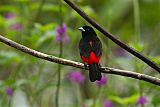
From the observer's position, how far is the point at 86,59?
2879 mm

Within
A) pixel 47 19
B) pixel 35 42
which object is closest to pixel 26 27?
pixel 35 42

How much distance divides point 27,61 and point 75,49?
801 millimetres

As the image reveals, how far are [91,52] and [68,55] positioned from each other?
55.9 inches

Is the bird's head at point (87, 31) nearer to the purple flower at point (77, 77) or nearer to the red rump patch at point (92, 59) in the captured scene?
the red rump patch at point (92, 59)

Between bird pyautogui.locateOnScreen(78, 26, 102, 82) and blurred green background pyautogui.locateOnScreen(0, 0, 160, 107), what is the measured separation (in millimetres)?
161

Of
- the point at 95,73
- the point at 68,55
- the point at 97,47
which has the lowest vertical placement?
the point at 95,73

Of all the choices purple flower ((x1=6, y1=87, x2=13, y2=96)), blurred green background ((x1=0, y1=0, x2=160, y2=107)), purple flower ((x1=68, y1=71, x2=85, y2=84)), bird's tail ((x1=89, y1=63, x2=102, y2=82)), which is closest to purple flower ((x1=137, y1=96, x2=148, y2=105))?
blurred green background ((x1=0, y1=0, x2=160, y2=107))

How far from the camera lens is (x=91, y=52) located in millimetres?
2906

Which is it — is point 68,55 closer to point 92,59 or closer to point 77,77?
point 77,77

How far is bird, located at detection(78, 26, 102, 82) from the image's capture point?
2.73 meters

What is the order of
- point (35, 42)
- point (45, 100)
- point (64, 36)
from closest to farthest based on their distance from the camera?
point (64, 36)
point (35, 42)
point (45, 100)

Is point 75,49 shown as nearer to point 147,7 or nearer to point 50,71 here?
point 50,71

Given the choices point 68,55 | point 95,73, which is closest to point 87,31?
point 95,73

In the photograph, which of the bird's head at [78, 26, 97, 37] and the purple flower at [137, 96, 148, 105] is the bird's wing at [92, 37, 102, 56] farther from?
the purple flower at [137, 96, 148, 105]
